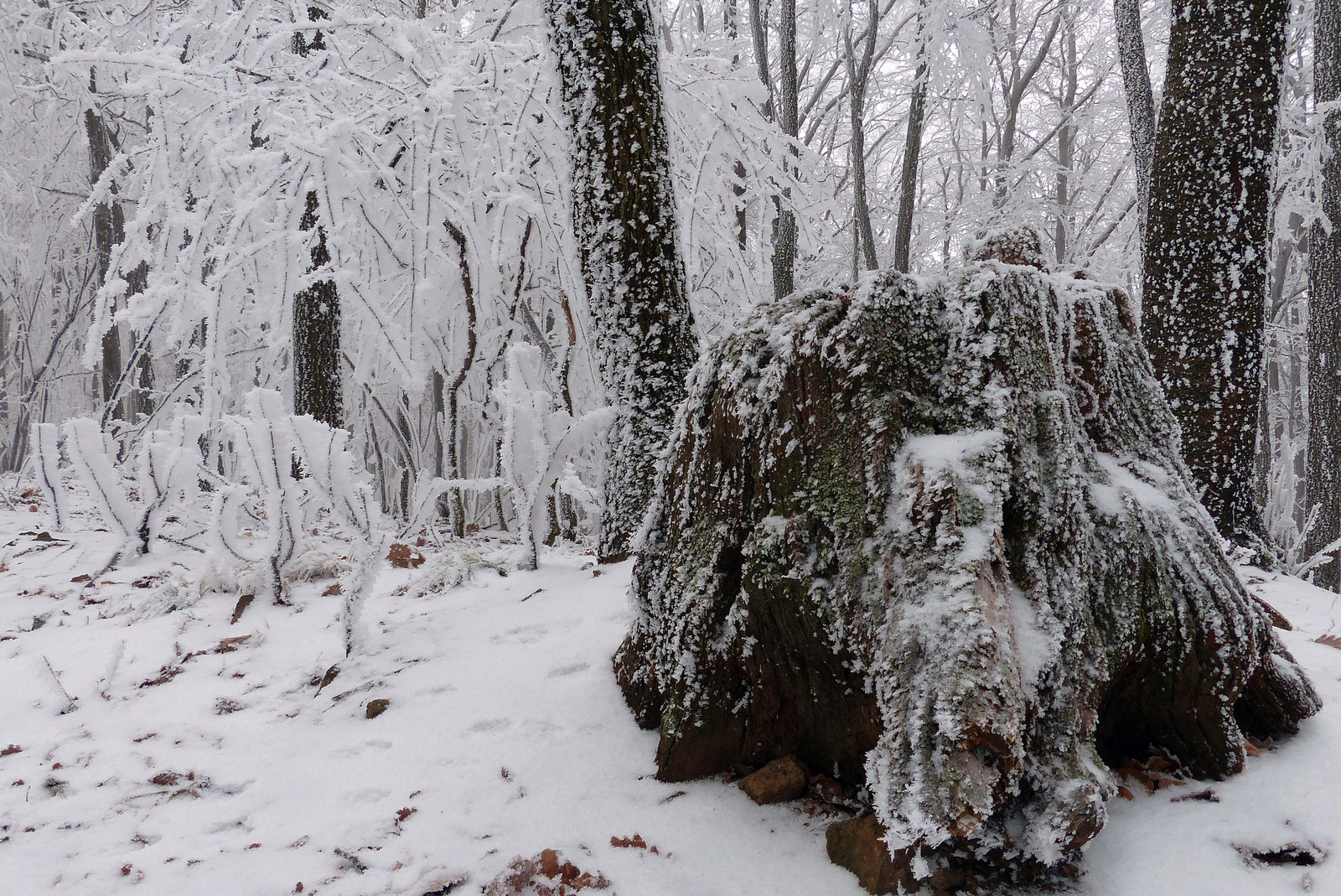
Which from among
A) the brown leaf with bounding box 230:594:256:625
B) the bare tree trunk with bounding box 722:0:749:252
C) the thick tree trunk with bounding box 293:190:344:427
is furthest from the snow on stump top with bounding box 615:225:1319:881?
the bare tree trunk with bounding box 722:0:749:252

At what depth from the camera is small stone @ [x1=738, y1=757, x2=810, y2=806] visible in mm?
1389

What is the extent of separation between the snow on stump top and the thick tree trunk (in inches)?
139

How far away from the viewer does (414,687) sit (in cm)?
197

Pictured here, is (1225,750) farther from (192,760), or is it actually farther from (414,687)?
(192,760)

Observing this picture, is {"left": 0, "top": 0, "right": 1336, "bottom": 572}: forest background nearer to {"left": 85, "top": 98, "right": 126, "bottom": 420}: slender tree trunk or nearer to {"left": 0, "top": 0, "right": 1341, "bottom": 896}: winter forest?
{"left": 0, "top": 0, "right": 1341, "bottom": 896}: winter forest

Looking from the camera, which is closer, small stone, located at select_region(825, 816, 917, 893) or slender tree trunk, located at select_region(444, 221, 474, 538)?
small stone, located at select_region(825, 816, 917, 893)

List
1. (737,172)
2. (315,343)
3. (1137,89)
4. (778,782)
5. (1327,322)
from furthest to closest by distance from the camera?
(737,172) < (1327,322) < (1137,89) < (315,343) < (778,782)

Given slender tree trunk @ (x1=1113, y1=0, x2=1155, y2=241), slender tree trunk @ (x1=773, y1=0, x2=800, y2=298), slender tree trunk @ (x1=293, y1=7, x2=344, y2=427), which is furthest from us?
slender tree trunk @ (x1=773, y1=0, x2=800, y2=298)

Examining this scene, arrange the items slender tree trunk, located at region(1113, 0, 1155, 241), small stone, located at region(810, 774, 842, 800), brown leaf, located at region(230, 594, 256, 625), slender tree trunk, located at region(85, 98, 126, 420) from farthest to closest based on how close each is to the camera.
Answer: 1. slender tree trunk, located at region(85, 98, 126, 420)
2. slender tree trunk, located at region(1113, 0, 1155, 241)
3. brown leaf, located at region(230, 594, 256, 625)
4. small stone, located at region(810, 774, 842, 800)

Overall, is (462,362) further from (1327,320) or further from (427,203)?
(1327,320)

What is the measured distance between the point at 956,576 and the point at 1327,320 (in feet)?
20.5

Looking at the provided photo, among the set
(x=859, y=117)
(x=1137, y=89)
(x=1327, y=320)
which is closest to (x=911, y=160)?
(x=859, y=117)

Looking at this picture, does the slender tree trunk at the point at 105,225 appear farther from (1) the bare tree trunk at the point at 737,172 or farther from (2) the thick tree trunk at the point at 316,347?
(1) the bare tree trunk at the point at 737,172

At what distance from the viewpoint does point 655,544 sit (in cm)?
177
